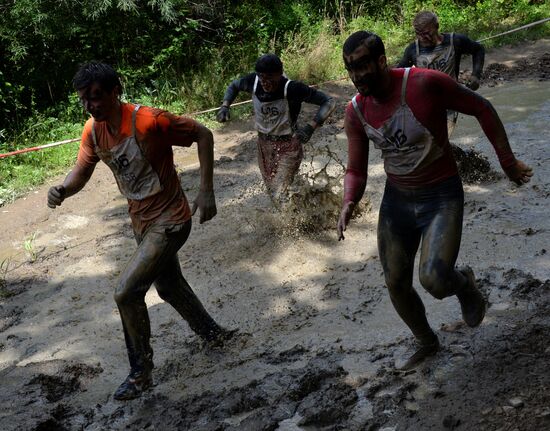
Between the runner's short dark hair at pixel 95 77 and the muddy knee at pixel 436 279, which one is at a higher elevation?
the runner's short dark hair at pixel 95 77

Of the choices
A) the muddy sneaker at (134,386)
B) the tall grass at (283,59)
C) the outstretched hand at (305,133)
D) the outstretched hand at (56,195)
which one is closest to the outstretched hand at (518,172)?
the muddy sneaker at (134,386)

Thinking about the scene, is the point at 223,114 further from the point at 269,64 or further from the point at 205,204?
the point at 205,204

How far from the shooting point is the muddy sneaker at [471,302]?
151 inches

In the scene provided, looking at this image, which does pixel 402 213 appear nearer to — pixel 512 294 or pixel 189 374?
pixel 512 294

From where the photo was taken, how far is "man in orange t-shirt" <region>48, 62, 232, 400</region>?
13.2 ft

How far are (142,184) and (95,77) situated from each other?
2.25ft

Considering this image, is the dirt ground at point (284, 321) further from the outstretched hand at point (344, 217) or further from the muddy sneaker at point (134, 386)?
the outstretched hand at point (344, 217)

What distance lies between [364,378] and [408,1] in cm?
1371

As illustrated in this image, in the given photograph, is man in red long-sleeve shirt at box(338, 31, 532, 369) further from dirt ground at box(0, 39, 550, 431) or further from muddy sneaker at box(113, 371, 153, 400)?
muddy sneaker at box(113, 371, 153, 400)

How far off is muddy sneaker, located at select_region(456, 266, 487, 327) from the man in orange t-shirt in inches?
59.3

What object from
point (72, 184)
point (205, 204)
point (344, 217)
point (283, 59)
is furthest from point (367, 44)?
point (283, 59)

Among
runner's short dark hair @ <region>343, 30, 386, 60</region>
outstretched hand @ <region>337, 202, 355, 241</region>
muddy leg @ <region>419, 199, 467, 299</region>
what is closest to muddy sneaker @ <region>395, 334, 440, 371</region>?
muddy leg @ <region>419, 199, 467, 299</region>

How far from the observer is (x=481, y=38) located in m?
14.3

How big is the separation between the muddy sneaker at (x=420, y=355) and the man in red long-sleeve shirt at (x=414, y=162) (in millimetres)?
310
